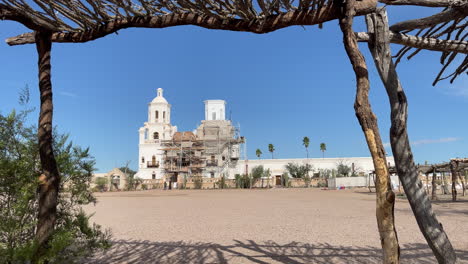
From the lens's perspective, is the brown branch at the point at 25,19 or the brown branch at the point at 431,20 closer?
the brown branch at the point at 25,19

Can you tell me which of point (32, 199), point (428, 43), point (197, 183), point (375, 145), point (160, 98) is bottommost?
point (197, 183)

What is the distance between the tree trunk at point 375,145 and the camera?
2326mm

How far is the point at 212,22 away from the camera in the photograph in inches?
126

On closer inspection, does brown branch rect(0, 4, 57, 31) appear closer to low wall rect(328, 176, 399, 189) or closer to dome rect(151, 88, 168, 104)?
low wall rect(328, 176, 399, 189)

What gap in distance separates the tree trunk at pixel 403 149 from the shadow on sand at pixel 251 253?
2504mm

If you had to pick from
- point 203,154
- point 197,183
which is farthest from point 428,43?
point 203,154

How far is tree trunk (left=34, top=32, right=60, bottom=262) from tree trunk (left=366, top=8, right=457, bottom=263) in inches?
128

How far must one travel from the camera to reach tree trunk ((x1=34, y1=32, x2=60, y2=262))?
321cm

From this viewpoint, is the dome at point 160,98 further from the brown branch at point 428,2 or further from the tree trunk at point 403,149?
the brown branch at point 428,2

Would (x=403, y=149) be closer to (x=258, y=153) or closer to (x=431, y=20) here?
(x=431, y=20)

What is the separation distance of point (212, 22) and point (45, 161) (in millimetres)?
2121

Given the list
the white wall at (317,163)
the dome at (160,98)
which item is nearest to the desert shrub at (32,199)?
the white wall at (317,163)

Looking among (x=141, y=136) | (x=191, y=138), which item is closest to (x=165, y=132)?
(x=141, y=136)

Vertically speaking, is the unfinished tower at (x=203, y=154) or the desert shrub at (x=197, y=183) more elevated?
the unfinished tower at (x=203, y=154)
